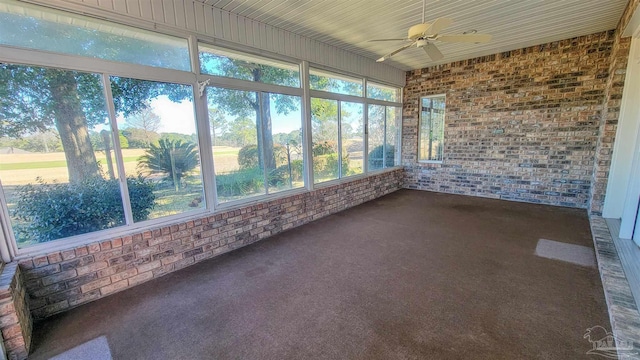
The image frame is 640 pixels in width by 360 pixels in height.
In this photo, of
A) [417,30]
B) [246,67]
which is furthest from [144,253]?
[417,30]

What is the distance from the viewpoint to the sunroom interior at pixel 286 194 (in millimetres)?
2160

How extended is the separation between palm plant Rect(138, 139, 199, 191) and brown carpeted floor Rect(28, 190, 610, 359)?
1201mm

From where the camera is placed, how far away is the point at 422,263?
10.3ft

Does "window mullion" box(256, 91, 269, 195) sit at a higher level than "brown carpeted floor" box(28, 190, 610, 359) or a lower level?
higher

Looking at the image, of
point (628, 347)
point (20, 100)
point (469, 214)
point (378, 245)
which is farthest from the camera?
point (469, 214)

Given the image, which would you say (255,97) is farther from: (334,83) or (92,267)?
(92,267)

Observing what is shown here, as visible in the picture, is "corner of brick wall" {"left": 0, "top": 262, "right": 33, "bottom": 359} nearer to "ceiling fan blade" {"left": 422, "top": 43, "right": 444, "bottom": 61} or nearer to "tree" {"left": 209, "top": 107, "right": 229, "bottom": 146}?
"tree" {"left": 209, "top": 107, "right": 229, "bottom": 146}

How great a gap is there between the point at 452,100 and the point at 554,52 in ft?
6.33

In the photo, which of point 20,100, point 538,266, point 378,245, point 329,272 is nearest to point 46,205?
point 20,100

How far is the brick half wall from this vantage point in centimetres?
242

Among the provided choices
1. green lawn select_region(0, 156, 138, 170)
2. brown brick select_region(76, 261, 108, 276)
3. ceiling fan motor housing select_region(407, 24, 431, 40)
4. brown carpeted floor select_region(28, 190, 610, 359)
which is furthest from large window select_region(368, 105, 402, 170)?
green lawn select_region(0, 156, 138, 170)

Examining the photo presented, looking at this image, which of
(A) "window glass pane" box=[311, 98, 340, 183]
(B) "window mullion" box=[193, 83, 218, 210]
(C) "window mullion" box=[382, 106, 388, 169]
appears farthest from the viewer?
(C) "window mullion" box=[382, 106, 388, 169]

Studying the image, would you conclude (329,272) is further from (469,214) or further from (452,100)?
(452,100)

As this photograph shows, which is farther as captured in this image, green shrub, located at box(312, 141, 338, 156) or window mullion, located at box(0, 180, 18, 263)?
green shrub, located at box(312, 141, 338, 156)
